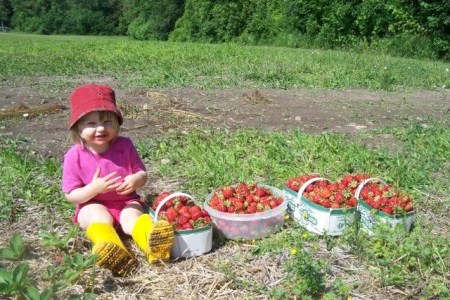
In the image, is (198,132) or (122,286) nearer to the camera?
(122,286)

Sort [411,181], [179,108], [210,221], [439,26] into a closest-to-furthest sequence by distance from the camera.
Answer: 1. [210,221]
2. [411,181]
3. [179,108]
4. [439,26]

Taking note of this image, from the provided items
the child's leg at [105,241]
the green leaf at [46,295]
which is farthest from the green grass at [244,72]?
the green leaf at [46,295]

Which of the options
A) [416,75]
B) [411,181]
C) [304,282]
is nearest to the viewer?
[304,282]

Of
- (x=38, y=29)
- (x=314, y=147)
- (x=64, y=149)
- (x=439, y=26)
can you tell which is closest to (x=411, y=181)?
(x=314, y=147)

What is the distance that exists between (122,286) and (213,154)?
6.75 ft

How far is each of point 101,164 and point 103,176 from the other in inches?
2.9

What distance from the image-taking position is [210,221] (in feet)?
8.59

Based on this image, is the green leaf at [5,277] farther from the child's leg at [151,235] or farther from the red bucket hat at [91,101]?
the red bucket hat at [91,101]

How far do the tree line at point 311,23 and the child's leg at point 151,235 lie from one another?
1444cm

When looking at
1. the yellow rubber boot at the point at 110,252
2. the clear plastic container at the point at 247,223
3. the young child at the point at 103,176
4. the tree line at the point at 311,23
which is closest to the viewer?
the yellow rubber boot at the point at 110,252

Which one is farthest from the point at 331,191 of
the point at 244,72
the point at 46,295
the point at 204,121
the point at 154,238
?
the point at 244,72

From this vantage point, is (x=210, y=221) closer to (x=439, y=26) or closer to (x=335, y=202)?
(x=335, y=202)

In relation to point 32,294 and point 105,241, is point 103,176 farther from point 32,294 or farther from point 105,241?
point 32,294

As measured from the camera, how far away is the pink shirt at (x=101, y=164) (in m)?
2.81
